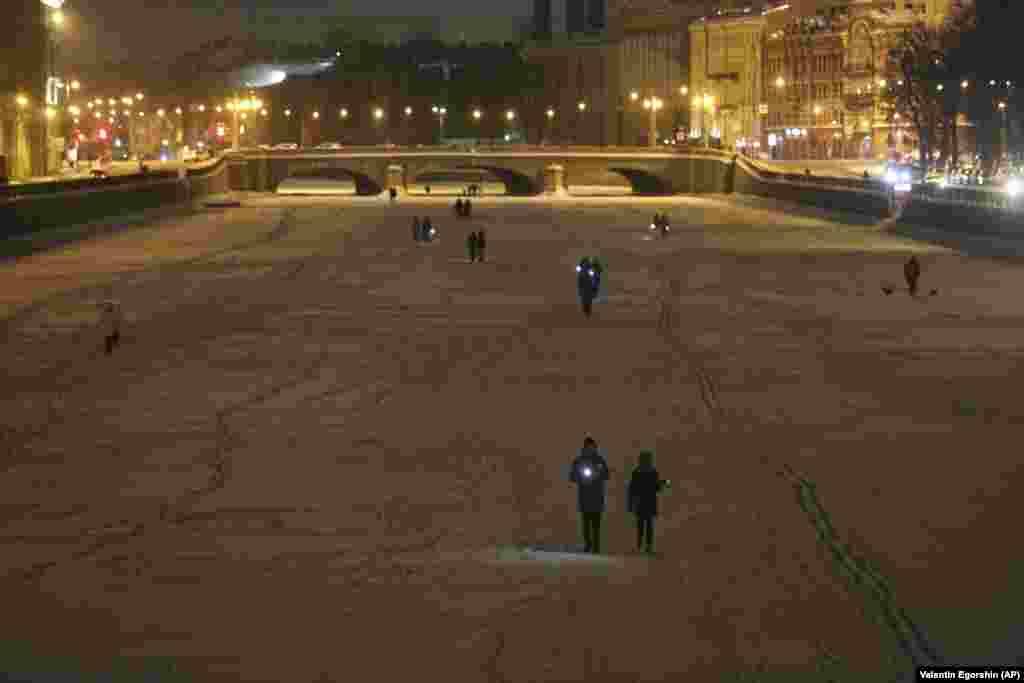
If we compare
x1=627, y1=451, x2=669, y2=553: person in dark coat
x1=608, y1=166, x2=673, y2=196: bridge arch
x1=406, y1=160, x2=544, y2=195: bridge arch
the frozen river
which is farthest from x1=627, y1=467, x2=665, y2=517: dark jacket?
x1=406, y1=160, x2=544, y2=195: bridge arch

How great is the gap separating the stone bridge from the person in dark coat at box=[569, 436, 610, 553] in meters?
107

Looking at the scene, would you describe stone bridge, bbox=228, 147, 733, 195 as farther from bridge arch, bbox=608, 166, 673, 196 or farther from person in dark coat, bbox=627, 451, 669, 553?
person in dark coat, bbox=627, 451, 669, 553

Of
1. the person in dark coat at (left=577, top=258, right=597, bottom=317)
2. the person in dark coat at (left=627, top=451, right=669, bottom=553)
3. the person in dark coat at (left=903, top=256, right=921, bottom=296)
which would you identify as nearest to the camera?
the person in dark coat at (left=627, top=451, right=669, bottom=553)

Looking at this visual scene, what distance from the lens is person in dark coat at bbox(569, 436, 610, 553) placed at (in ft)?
63.1

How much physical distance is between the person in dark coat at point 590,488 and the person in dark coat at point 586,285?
24.0 metres

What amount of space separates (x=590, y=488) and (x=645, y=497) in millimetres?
533

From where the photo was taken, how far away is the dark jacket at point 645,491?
19.2 meters

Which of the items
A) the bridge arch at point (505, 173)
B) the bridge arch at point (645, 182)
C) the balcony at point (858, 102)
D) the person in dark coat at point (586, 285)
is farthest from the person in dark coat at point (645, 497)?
the balcony at point (858, 102)

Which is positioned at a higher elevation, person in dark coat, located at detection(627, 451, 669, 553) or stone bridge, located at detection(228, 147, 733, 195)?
stone bridge, located at detection(228, 147, 733, 195)

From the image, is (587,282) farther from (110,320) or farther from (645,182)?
(645,182)

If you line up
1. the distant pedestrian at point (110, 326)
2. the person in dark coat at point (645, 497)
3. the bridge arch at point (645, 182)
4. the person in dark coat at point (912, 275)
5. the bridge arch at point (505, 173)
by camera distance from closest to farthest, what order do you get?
the person in dark coat at point (645, 497) → the distant pedestrian at point (110, 326) → the person in dark coat at point (912, 275) → the bridge arch at point (645, 182) → the bridge arch at point (505, 173)

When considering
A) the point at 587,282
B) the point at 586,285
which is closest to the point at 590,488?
the point at 587,282

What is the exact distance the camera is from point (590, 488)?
1931 centimetres

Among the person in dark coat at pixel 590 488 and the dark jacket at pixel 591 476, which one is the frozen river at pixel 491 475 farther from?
the dark jacket at pixel 591 476
